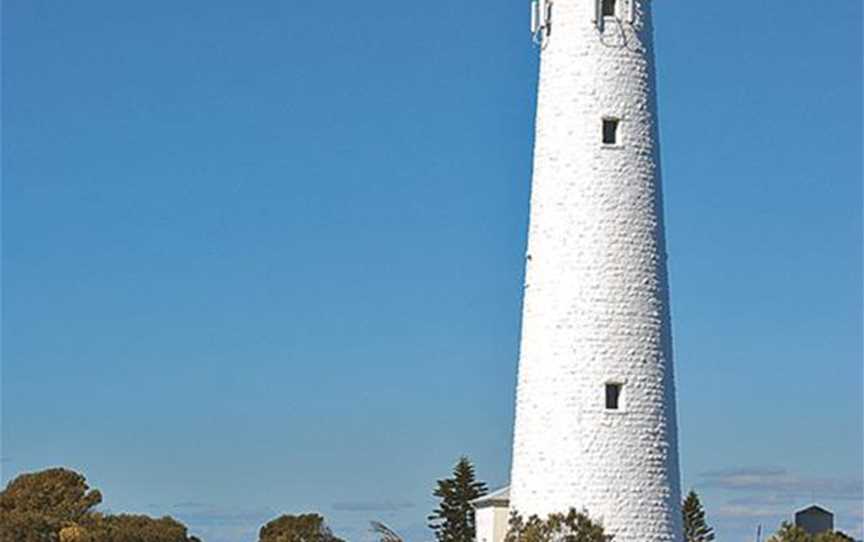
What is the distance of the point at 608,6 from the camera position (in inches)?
1604

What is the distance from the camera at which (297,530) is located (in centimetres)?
6406

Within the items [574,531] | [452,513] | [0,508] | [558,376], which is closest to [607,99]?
[558,376]

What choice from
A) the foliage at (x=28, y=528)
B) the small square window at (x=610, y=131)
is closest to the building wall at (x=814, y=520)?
the small square window at (x=610, y=131)

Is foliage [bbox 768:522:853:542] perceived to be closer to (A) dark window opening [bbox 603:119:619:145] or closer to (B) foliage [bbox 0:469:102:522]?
(A) dark window opening [bbox 603:119:619:145]

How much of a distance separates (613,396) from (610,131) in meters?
5.61

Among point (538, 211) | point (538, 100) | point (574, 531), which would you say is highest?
point (538, 100)

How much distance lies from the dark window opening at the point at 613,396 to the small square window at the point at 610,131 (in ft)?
16.9

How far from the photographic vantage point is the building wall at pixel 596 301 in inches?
1543

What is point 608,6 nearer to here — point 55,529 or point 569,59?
point 569,59

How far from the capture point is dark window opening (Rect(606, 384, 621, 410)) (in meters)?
39.3

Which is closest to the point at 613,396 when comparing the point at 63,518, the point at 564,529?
the point at 564,529

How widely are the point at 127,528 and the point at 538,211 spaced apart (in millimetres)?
21118

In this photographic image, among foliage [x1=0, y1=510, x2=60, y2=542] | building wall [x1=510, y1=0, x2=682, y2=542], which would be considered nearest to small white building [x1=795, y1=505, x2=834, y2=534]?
building wall [x1=510, y1=0, x2=682, y2=542]

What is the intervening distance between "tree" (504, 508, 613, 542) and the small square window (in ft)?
25.5
